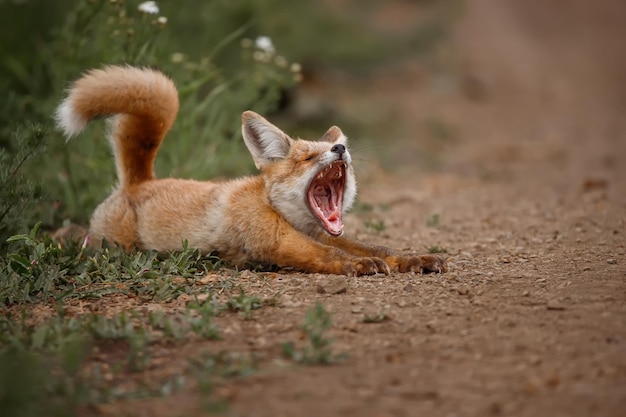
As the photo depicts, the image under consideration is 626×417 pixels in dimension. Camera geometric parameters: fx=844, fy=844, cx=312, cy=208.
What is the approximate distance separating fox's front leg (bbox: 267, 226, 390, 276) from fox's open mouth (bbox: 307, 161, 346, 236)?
19cm

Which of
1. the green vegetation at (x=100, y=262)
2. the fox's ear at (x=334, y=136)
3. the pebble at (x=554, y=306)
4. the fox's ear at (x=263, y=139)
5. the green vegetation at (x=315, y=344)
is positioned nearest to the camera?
the green vegetation at (x=100, y=262)

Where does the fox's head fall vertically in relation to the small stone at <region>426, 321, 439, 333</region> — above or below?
above

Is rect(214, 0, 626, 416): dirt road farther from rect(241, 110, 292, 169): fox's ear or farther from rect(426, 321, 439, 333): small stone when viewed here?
rect(241, 110, 292, 169): fox's ear

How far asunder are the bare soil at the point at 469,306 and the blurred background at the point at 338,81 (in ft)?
1.35

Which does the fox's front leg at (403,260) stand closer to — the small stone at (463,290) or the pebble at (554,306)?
the small stone at (463,290)

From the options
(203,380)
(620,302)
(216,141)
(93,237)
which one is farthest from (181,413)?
(216,141)

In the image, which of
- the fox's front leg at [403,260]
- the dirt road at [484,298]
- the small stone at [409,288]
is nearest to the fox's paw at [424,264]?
the fox's front leg at [403,260]

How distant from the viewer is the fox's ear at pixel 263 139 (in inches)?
226

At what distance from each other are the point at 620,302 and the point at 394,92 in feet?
44.6

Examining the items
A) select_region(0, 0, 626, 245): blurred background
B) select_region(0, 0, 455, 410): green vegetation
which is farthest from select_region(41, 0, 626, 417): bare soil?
select_region(0, 0, 626, 245): blurred background

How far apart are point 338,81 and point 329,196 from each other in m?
12.5

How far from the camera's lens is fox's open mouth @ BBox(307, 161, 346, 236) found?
5.52 m

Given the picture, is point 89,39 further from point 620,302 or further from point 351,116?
point 351,116

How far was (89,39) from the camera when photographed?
7.54 meters
